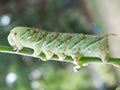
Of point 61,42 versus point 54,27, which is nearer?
point 61,42

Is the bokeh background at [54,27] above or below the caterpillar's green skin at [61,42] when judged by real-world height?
below

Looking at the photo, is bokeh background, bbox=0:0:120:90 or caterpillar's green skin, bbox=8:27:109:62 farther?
bokeh background, bbox=0:0:120:90

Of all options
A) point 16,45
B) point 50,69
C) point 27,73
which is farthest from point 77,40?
point 50,69

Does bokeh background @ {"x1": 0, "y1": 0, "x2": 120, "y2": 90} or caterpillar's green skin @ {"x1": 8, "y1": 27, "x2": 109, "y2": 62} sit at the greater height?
caterpillar's green skin @ {"x1": 8, "y1": 27, "x2": 109, "y2": 62}

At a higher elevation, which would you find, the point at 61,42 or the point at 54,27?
the point at 61,42

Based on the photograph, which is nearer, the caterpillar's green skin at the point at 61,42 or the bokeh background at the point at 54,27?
the caterpillar's green skin at the point at 61,42
